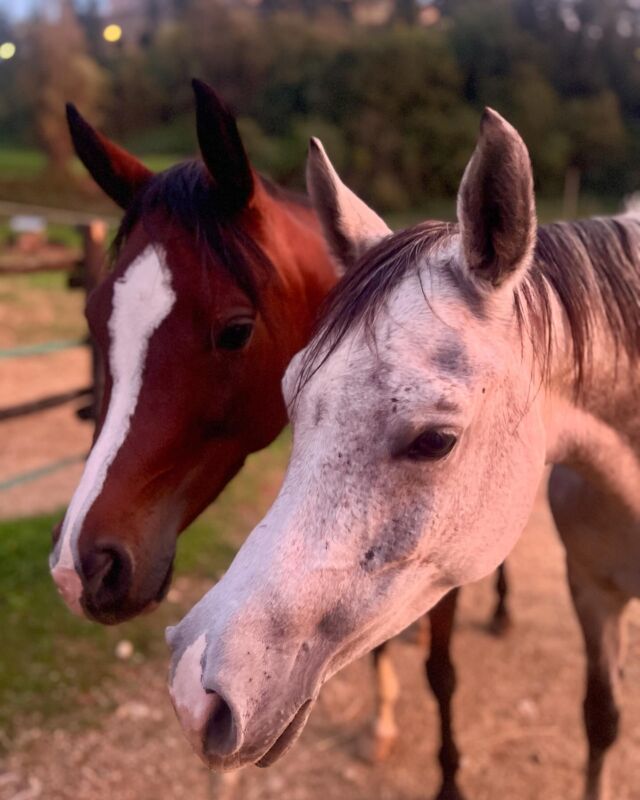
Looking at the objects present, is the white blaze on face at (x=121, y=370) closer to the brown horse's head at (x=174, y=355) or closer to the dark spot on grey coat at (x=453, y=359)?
the brown horse's head at (x=174, y=355)

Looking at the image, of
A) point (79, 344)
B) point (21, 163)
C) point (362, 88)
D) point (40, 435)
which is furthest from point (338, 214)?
point (21, 163)

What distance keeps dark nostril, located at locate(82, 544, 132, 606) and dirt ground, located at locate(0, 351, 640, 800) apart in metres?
1.29

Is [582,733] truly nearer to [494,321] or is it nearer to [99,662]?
[99,662]

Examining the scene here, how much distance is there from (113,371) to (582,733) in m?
2.57

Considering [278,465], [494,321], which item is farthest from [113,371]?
[278,465]

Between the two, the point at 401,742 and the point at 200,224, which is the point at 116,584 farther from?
the point at 401,742

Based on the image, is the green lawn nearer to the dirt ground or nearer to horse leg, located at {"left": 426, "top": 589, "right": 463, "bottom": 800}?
the dirt ground

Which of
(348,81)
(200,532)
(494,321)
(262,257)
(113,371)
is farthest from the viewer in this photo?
(348,81)

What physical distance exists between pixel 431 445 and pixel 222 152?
3.44ft

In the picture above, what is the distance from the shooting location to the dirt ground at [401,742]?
260 cm

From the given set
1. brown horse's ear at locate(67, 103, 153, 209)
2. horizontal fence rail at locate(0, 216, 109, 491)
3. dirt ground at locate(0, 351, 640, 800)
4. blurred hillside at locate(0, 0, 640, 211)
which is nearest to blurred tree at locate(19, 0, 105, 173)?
blurred hillside at locate(0, 0, 640, 211)

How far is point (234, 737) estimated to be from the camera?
100 centimetres

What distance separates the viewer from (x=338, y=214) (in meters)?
1.52

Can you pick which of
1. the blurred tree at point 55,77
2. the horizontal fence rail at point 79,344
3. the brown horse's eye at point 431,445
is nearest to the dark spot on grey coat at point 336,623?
the brown horse's eye at point 431,445
